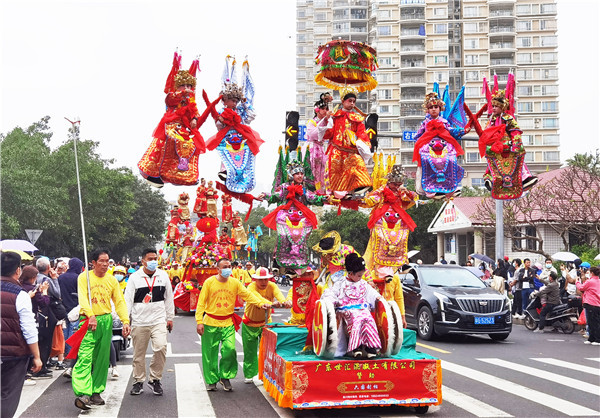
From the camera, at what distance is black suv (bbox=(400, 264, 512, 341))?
46.0 feet

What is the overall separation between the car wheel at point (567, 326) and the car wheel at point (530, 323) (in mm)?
834

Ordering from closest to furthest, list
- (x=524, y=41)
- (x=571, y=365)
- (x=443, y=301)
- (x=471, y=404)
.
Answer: (x=471, y=404), (x=571, y=365), (x=443, y=301), (x=524, y=41)

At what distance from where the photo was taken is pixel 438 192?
27.8 ft

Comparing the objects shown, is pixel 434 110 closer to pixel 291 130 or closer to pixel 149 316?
pixel 291 130

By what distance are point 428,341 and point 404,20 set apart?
6558cm

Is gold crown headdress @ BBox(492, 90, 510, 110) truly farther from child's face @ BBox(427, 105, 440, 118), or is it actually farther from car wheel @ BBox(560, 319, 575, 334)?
car wheel @ BBox(560, 319, 575, 334)

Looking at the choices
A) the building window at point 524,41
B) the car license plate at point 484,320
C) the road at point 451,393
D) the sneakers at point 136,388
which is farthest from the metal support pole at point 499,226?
the building window at point 524,41

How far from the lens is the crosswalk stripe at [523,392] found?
771 centimetres

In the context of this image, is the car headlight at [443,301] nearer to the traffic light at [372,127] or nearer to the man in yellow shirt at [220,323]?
the traffic light at [372,127]

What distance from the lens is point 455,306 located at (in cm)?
1409

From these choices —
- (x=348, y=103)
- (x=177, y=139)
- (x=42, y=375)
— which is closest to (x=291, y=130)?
(x=348, y=103)

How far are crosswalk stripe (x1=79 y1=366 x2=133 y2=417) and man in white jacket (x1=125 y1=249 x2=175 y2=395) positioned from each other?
0.86 feet

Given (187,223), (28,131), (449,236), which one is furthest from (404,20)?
(187,223)

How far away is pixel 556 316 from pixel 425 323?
3.88 metres
